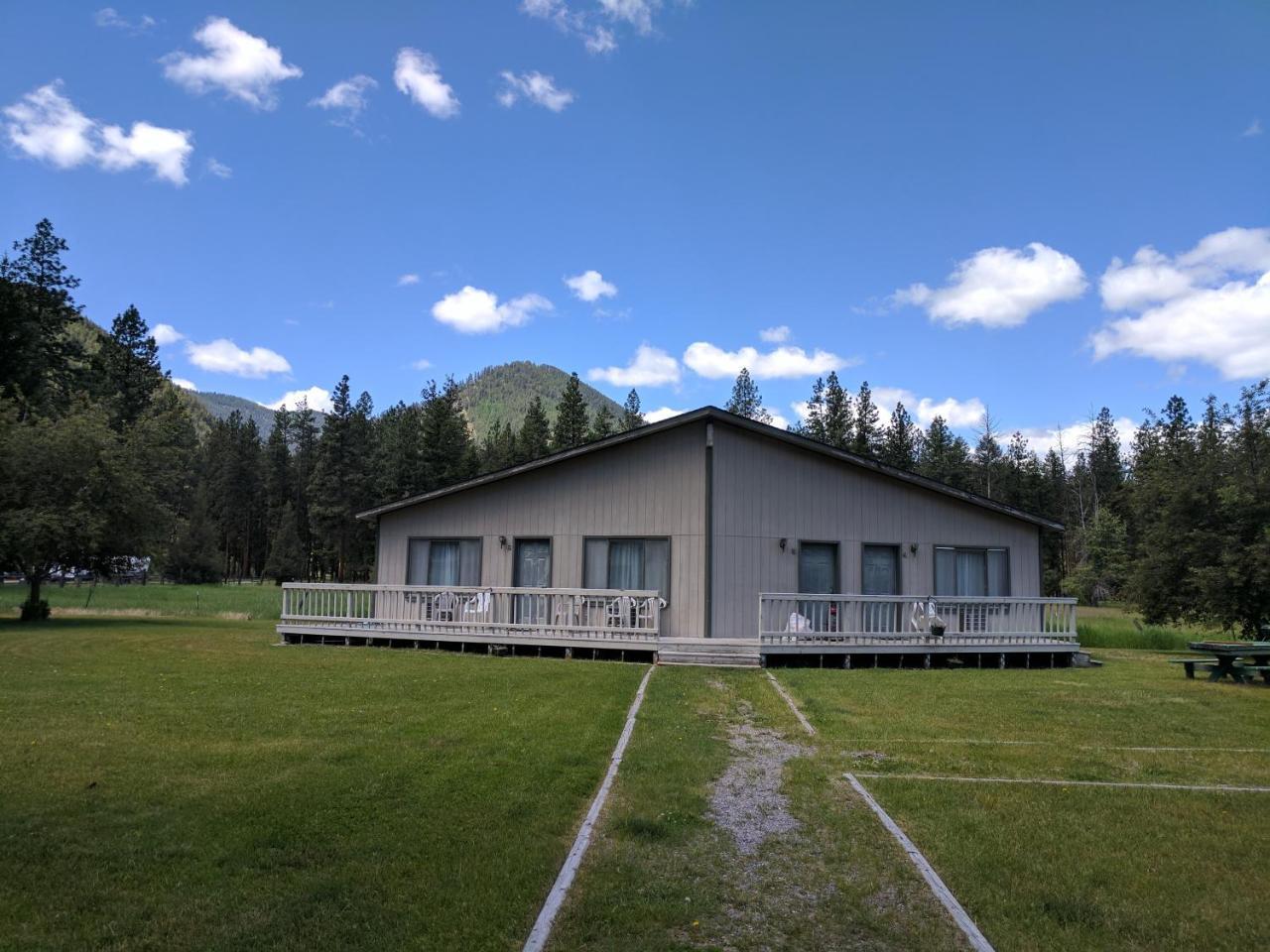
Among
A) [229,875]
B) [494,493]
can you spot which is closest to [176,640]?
[494,493]

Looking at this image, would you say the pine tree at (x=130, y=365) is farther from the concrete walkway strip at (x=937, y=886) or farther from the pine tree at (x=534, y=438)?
the concrete walkway strip at (x=937, y=886)

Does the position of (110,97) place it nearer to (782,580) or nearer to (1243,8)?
(782,580)

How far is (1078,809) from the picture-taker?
5.33 meters

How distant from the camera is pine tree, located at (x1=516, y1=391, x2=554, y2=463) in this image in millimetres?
63753

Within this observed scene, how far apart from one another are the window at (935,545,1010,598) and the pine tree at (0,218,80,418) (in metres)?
34.2

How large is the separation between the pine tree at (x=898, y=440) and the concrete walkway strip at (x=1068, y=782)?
55633 mm

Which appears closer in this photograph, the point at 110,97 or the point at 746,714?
the point at 746,714

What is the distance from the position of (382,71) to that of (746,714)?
622 inches

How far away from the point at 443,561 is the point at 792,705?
10024 mm

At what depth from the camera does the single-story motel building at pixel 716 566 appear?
14.9m

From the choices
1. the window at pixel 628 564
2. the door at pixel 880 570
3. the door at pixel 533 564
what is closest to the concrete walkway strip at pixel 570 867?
the window at pixel 628 564

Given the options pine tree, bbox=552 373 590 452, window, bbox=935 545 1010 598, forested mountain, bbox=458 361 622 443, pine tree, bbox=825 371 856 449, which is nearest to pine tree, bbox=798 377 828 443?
pine tree, bbox=825 371 856 449

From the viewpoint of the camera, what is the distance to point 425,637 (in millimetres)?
15906

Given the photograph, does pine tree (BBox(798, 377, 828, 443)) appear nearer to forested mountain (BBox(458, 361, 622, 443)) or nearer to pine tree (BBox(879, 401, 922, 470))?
pine tree (BBox(879, 401, 922, 470))
